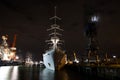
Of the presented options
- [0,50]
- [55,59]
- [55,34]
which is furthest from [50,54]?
[0,50]

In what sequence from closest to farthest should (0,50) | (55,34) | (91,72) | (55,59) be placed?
(91,72) → (55,59) → (55,34) → (0,50)

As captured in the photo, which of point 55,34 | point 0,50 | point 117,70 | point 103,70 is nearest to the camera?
point 117,70

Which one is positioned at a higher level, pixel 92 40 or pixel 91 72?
pixel 92 40

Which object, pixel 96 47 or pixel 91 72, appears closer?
pixel 91 72

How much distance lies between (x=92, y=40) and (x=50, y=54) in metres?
33.4

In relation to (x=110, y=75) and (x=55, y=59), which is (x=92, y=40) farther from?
(x=110, y=75)

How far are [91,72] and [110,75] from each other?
1611 centimetres

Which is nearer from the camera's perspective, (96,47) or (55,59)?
(55,59)

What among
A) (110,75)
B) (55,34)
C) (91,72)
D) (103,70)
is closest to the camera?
(110,75)

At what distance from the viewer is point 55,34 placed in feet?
315

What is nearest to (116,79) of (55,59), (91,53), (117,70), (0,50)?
(117,70)

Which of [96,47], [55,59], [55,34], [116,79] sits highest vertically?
[55,34]

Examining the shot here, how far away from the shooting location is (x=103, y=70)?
46.2 metres

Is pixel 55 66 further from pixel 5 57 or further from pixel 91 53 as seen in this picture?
pixel 5 57
